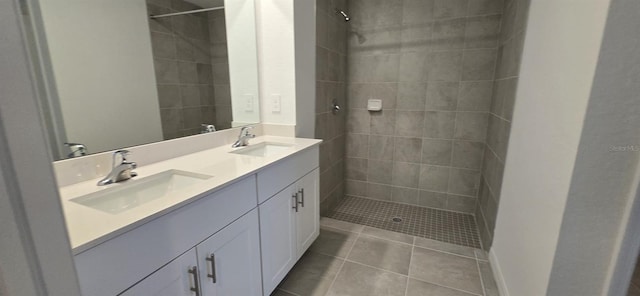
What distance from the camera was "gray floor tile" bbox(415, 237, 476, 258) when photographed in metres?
2.05

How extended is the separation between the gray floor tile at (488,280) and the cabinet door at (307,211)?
1.18m

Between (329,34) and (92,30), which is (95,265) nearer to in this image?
(92,30)

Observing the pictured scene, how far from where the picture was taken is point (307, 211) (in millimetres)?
1837

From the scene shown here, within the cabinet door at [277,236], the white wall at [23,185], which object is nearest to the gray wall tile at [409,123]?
the cabinet door at [277,236]

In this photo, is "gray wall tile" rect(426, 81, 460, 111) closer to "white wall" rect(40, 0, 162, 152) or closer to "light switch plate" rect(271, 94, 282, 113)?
"light switch plate" rect(271, 94, 282, 113)

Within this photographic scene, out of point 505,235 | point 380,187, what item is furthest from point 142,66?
point 380,187

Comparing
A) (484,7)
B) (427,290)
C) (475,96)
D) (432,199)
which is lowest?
(427,290)

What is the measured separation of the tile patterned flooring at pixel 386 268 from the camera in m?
1.67

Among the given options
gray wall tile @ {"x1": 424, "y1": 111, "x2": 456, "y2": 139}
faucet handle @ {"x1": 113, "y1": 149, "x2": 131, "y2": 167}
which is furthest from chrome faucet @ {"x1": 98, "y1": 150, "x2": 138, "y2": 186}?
gray wall tile @ {"x1": 424, "y1": 111, "x2": 456, "y2": 139}

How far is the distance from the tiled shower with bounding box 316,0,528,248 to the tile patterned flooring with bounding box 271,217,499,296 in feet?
0.96

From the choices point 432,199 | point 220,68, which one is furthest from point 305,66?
point 432,199

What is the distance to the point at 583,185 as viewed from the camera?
0.92 meters

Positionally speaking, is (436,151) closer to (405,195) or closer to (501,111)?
(405,195)

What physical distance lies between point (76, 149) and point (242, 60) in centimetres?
116
